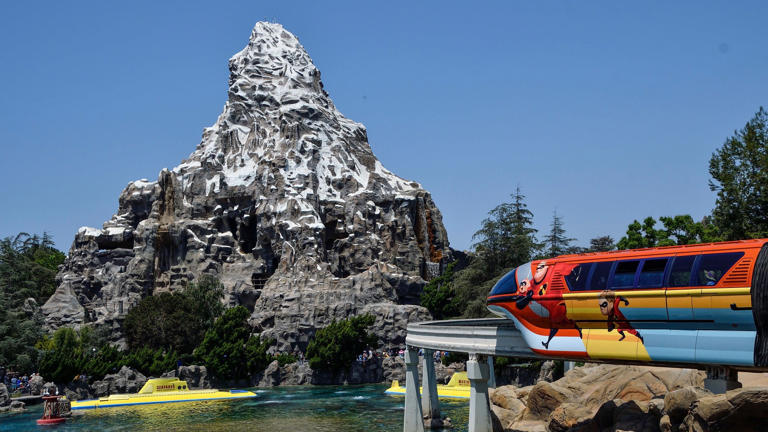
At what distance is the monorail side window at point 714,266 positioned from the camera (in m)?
20.0

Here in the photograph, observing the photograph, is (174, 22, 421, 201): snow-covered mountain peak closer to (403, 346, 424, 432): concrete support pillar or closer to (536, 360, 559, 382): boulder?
(536, 360, 559, 382): boulder

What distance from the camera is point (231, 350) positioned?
230 feet

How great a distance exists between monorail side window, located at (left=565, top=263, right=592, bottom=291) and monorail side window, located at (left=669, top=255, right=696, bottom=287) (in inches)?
104

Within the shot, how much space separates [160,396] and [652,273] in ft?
153

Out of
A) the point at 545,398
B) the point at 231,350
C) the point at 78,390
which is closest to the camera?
the point at 545,398

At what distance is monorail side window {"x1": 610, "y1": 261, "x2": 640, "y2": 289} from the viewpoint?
72.0ft

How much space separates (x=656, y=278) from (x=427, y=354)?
48.9 ft

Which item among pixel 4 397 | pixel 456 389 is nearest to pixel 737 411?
pixel 456 389

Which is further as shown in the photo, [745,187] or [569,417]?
[745,187]

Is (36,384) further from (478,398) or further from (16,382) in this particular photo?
(478,398)

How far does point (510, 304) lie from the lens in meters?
24.6

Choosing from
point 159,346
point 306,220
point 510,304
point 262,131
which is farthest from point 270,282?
point 510,304

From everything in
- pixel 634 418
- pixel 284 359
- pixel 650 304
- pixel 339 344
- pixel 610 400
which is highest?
pixel 650 304

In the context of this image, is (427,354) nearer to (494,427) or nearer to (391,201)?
(494,427)
